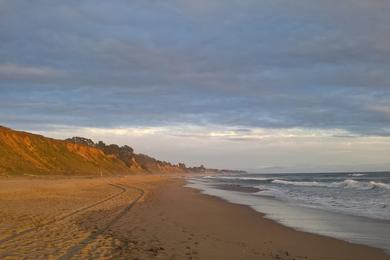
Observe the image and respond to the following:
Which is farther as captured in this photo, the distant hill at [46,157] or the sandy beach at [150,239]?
the distant hill at [46,157]

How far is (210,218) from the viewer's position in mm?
16672

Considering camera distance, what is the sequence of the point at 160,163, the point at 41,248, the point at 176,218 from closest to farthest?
the point at 41,248 < the point at 176,218 < the point at 160,163

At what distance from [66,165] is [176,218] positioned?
67.1m

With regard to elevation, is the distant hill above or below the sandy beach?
above

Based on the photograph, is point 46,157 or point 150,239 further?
point 46,157

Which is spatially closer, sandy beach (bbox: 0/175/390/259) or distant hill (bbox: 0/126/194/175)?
sandy beach (bbox: 0/175/390/259)

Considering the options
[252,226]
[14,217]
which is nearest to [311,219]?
[252,226]

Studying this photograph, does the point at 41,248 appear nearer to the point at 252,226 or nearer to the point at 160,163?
the point at 252,226

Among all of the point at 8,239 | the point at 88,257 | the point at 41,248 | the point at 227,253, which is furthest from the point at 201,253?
the point at 8,239

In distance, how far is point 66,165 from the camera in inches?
3120

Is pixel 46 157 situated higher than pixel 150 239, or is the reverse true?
pixel 46 157

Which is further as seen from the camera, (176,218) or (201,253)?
(176,218)

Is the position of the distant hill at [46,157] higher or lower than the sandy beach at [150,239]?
higher

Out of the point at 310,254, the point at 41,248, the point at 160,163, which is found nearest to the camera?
the point at 41,248
